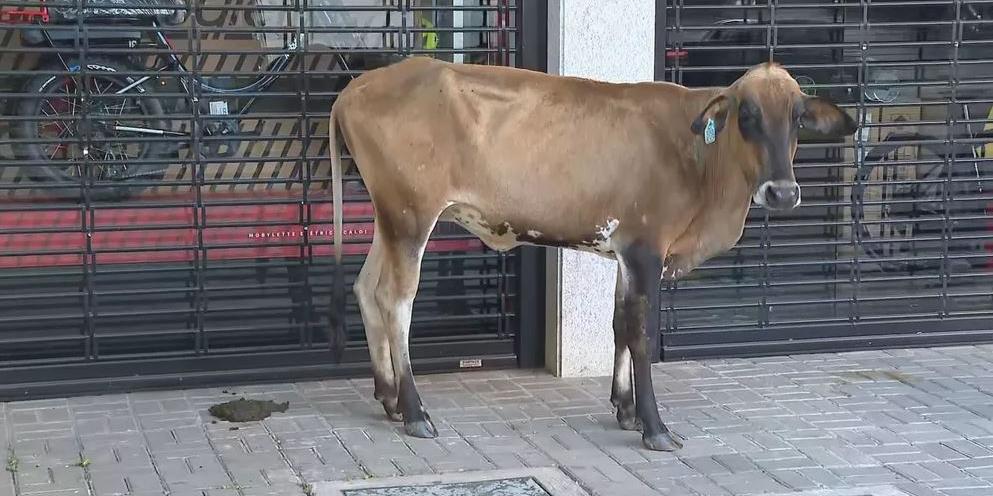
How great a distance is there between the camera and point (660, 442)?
630cm

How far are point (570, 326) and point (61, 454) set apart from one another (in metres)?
3.02

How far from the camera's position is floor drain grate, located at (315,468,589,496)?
561 cm

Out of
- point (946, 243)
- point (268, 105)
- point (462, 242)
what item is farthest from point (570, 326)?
point (946, 243)

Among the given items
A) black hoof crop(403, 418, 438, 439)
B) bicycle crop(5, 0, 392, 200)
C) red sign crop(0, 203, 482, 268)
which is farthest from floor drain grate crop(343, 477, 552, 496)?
bicycle crop(5, 0, 392, 200)

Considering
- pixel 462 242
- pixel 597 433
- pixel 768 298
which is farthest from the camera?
pixel 768 298

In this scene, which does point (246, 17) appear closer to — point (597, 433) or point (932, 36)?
point (597, 433)

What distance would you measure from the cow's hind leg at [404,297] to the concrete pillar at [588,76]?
1.39m

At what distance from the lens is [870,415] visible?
22.9 feet

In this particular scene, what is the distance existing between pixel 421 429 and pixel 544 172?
145cm

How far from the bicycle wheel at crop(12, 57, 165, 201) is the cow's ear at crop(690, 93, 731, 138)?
10.3 ft

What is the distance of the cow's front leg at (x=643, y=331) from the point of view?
Answer: 20.8 ft

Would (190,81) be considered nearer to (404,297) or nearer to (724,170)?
(404,297)

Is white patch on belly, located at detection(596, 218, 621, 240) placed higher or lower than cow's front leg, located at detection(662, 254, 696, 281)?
higher

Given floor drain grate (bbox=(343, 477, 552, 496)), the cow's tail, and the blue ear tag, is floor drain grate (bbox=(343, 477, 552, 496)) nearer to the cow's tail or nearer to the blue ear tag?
the cow's tail
